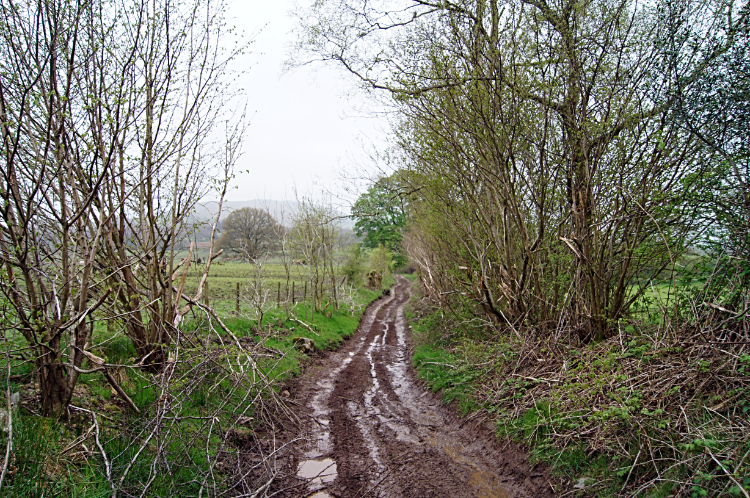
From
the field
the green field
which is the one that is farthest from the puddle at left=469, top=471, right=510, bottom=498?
the field

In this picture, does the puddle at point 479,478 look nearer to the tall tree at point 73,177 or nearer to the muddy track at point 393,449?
the muddy track at point 393,449

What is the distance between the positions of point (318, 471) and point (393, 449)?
100cm

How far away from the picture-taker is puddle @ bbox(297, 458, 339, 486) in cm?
459

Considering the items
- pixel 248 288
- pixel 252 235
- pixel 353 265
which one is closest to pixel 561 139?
pixel 248 288

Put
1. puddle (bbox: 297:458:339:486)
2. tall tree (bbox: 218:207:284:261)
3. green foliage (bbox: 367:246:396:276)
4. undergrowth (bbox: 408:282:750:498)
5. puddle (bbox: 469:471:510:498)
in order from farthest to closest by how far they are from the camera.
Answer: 1. green foliage (bbox: 367:246:396:276)
2. tall tree (bbox: 218:207:284:261)
3. puddle (bbox: 297:458:339:486)
4. puddle (bbox: 469:471:510:498)
5. undergrowth (bbox: 408:282:750:498)

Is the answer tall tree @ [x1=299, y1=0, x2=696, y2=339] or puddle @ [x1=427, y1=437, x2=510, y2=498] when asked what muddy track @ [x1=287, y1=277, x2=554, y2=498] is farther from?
tall tree @ [x1=299, y1=0, x2=696, y2=339]

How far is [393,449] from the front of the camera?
5.34 metres

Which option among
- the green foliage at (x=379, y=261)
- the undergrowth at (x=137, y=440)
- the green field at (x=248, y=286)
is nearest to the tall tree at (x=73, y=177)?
the undergrowth at (x=137, y=440)

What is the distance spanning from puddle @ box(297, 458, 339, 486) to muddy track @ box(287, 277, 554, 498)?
11 mm

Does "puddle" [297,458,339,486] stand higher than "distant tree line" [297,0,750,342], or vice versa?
"distant tree line" [297,0,750,342]

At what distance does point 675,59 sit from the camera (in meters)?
4.71

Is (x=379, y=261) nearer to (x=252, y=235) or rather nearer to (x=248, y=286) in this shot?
(x=252, y=235)

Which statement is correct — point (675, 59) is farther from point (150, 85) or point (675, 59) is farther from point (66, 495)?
point (66, 495)

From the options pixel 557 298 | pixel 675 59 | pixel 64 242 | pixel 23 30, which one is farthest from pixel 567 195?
pixel 23 30
